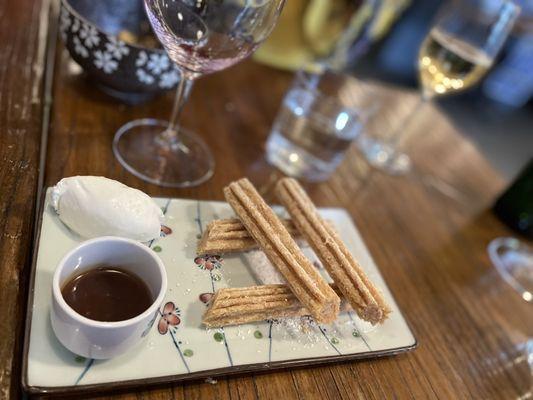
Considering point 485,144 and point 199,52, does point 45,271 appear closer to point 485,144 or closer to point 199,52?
point 199,52

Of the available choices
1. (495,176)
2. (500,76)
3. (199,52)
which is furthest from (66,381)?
(500,76)

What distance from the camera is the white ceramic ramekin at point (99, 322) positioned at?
29cm

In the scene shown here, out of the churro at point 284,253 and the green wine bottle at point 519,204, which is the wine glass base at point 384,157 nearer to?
the green wine bottle at point 519,204

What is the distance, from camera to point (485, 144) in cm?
207

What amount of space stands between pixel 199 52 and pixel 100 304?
271 mm

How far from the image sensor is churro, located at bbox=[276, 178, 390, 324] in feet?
1.29

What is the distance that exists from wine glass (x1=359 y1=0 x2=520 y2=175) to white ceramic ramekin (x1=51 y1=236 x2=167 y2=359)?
54 centimetres

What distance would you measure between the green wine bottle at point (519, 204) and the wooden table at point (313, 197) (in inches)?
1.0

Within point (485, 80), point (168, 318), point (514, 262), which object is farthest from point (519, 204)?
point (485, 80)

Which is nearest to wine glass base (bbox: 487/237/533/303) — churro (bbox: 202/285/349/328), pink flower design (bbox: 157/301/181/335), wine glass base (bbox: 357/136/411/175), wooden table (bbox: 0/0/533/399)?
wooden table (bbox: 0/0/533/399)

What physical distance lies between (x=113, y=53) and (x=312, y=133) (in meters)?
0.27

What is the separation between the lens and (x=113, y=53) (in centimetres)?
50

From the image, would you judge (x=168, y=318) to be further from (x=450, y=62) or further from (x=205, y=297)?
(x=450, y=62)

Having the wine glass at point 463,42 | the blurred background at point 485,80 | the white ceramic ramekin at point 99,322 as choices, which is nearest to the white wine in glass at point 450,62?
the wine glass at point 463,42
